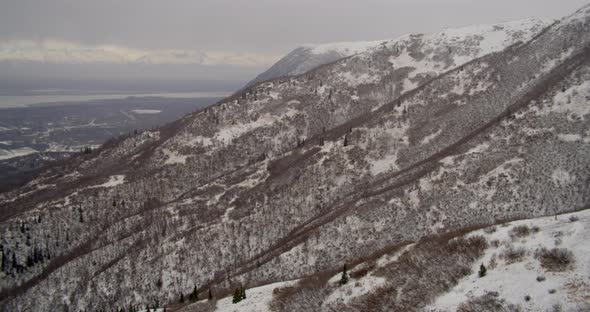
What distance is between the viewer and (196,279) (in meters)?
91.9

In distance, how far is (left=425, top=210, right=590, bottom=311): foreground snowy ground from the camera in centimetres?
1928

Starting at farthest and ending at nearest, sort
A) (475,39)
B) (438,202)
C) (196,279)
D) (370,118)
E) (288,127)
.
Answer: (475,39), (288,127), (370,118), (196,279), (438,202)

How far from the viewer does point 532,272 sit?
2233cm

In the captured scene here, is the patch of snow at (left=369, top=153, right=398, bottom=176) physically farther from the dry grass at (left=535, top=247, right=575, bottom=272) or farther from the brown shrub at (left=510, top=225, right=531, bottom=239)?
the dry grass at (left=535, top=247, right=575, bottom=272)

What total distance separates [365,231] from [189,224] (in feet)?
214

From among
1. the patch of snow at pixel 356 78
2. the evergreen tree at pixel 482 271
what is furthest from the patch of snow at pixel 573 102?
the patch of snow at pixel 356 78

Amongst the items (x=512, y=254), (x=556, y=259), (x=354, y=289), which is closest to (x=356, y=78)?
(x=354, y=289)

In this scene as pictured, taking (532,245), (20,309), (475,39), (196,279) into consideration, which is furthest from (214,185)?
(475,39)

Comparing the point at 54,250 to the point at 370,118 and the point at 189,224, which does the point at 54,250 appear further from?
the point at 370,118

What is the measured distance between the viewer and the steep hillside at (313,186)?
2899 inches

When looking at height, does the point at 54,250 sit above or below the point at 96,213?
→ below

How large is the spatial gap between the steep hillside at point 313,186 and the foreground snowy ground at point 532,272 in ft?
6.35

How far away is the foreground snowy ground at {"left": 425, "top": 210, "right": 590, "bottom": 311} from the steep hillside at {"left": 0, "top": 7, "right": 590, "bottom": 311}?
193 cm

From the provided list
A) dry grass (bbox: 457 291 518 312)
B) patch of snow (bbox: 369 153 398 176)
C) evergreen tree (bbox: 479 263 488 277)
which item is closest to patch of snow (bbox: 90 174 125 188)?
patch of snow (bbox: 369 153 398 176)
